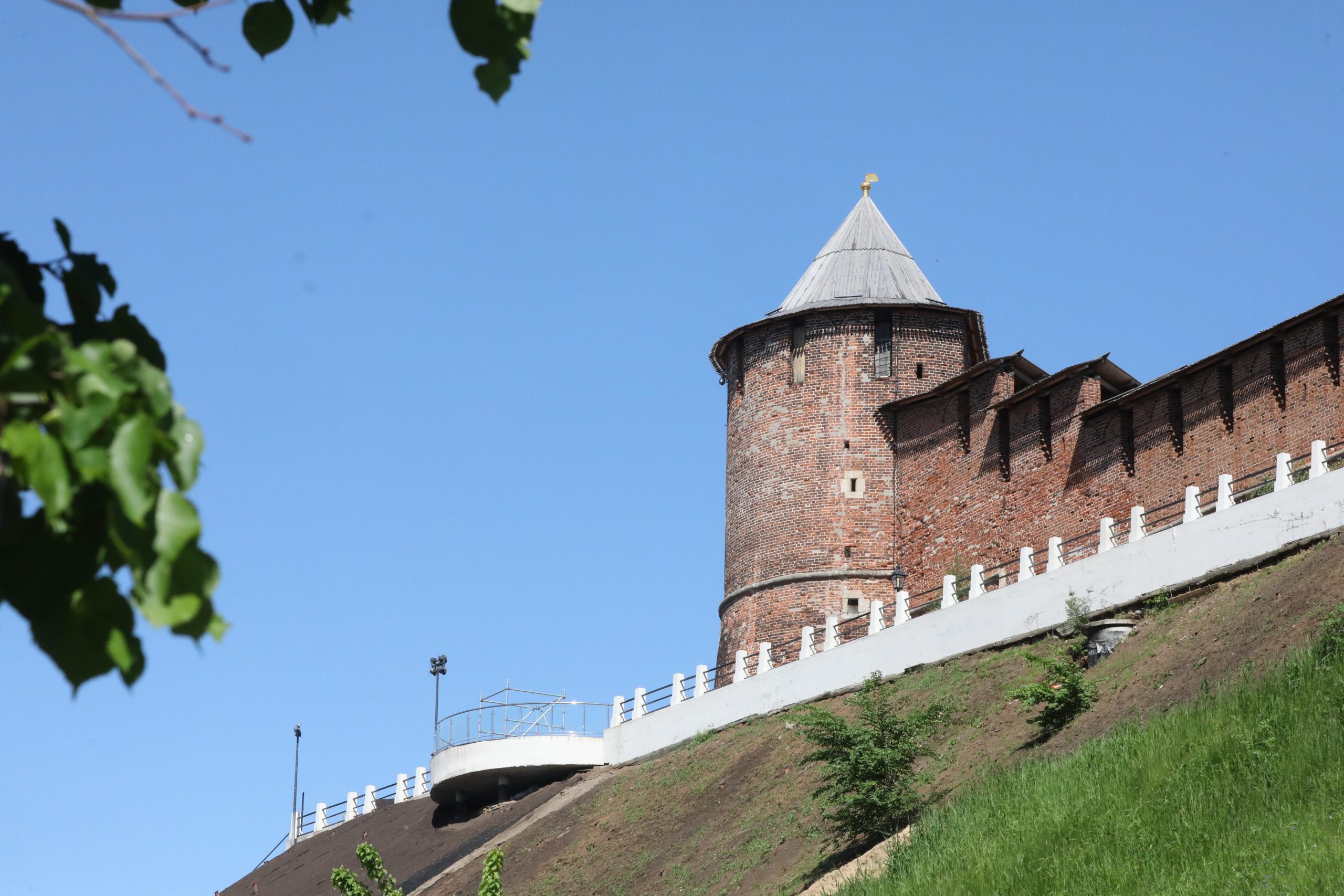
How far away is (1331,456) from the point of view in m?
27.8

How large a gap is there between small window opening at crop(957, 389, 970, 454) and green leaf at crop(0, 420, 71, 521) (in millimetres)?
37811

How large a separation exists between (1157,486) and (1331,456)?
25.4ft

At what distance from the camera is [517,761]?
3825 centimetres

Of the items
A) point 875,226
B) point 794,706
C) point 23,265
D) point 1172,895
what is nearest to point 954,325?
point 875,226


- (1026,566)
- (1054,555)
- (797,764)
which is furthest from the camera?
(1026,566)

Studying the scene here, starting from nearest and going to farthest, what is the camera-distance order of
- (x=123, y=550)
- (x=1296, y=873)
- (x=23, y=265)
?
1. (x=123, y=550)
2. (x=23, y=265)
3. (x=1296, y=873)

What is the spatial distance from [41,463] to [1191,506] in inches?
1027

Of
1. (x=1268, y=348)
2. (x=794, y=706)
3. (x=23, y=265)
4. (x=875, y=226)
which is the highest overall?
(x=875, y=226)

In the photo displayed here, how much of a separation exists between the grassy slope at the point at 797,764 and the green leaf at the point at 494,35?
48.4 ft

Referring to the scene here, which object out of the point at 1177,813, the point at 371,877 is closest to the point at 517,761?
the point at 371,877

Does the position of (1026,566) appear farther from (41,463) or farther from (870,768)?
(41,463)

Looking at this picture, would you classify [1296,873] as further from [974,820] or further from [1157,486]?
[1157,486]

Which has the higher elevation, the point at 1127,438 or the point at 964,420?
the point at 964,420

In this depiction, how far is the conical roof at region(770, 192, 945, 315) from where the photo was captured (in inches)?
1769
